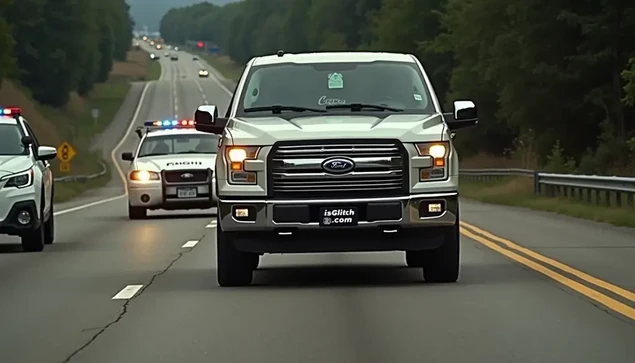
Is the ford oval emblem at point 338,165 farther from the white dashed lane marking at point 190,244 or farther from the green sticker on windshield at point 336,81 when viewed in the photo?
the white dashed lane marking at point 190,244

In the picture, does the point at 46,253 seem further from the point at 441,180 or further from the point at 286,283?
the point at 441,180

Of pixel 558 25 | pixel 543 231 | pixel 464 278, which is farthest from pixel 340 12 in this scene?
pixel 464 278

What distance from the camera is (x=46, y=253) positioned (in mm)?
19359

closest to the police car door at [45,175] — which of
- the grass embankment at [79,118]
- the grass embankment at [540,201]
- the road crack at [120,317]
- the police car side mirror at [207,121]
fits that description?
the road crack at [120,317]

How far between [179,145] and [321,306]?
57.8 ft

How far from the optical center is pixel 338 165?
13430 millimetres

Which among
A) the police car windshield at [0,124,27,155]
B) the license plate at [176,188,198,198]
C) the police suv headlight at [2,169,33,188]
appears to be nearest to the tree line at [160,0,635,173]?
the license plate at [176,188,198,198]

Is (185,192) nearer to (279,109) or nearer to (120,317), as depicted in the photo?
(279,109)

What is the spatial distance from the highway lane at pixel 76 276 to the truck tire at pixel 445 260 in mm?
2670

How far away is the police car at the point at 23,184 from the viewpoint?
19016mm

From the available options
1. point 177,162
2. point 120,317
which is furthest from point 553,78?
point 120,317

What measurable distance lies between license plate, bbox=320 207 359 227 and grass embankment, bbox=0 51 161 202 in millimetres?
31705

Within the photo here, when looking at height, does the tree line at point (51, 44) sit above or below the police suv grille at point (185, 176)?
above

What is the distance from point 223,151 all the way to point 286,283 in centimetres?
148
